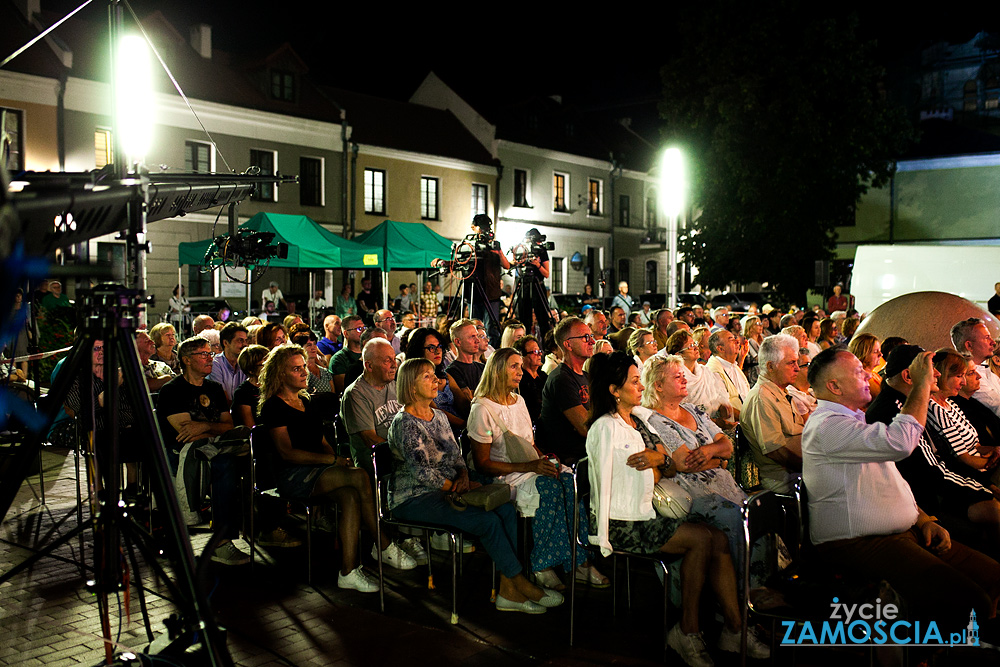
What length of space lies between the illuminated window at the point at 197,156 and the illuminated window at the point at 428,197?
862 cm

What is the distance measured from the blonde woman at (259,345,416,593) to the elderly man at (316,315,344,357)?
14.9 feet

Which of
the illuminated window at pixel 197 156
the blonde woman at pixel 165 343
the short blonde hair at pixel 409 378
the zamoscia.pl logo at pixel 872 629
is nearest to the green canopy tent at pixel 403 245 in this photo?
the blonde woman at pixel 165 343

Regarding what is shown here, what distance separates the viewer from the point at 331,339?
10742mm

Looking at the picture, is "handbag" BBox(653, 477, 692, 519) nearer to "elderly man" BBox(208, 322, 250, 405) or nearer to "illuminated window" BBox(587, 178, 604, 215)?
"elderly man" BBox(208, 322, 250, 405)

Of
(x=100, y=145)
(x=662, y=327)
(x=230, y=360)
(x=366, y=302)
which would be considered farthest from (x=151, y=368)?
(x=100, y=145)

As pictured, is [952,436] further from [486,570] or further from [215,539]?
[215,539]

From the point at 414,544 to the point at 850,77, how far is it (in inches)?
1029

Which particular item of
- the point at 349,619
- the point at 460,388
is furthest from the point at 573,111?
the point at 349,619

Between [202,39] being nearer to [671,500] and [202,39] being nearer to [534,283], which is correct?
[534,283]

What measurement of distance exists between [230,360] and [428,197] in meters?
25.3

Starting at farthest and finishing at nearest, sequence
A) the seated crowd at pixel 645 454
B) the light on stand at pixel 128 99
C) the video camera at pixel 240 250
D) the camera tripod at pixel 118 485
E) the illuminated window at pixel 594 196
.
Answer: the illuminated window at pixel 594 196, the video camera at pixel 240 250, the seated crowd at pixel 645 454, the light on stand at pixel 128 99, the camera tripod at pixel 118 485

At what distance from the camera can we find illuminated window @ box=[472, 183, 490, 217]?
34.1 metres

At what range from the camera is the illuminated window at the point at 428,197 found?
Answer: 32156 millimetres

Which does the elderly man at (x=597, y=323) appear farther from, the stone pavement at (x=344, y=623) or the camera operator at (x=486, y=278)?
the stone pavement at (x=344, y=623)
